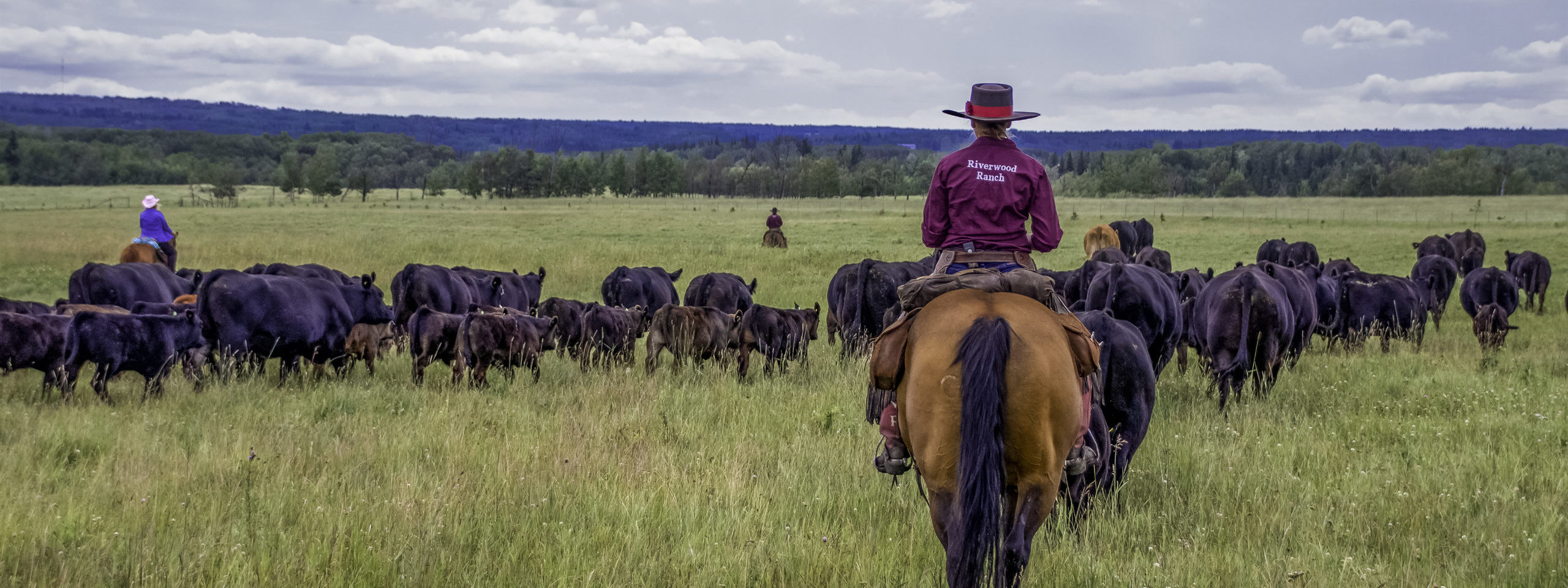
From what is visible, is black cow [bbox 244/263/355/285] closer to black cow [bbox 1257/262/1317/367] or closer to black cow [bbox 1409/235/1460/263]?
black cow [bbox 1257/262/1317/367]

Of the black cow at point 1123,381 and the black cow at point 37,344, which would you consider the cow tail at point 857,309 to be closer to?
the black cow at point 1123,381

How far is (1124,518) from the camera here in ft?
17.4

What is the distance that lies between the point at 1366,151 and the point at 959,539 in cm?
16687

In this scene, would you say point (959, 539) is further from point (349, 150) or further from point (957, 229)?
point (349, 150)

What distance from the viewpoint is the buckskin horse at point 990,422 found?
3.21 metres

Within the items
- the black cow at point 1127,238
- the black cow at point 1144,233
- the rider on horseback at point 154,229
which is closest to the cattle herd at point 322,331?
the rider on horseback at point 154,229

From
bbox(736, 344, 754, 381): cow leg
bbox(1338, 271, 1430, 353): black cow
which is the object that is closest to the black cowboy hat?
bbox(736, 344, 754, 381): cow leg

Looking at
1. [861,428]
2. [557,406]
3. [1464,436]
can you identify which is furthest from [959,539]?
[1464,436]

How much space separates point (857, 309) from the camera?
1241cm

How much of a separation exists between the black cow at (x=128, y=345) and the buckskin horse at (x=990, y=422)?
769cm

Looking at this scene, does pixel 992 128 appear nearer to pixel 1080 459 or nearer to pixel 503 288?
pixel 1080 459

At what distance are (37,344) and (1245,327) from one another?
10734 millimetres

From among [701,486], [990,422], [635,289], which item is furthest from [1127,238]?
[990,422]

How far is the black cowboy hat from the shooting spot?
13.7ft
